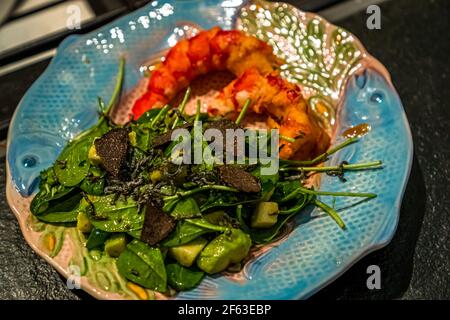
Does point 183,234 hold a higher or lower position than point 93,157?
lower

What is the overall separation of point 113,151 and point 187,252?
0.48 metres

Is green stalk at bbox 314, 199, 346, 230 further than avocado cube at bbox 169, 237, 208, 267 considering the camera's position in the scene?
Yes

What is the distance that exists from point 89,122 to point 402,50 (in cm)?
165

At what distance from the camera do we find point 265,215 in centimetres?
228

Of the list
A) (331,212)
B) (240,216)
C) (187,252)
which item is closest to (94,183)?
(187,252)

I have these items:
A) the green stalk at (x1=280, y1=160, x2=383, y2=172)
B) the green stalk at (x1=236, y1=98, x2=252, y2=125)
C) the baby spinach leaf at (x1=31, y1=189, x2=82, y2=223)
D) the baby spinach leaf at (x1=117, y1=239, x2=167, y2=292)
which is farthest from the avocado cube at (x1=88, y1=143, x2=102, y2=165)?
the green stalk at (x1=280, y1=160, x2=383, y2=172)

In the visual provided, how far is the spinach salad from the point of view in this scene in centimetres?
217

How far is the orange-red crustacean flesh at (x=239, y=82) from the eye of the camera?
255 centimetres

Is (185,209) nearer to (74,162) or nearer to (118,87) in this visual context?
(74,162)

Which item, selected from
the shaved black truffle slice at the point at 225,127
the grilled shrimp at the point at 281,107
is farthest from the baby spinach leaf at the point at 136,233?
the grilled shrimp at the point at 281,107

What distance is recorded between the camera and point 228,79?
9.58 ft

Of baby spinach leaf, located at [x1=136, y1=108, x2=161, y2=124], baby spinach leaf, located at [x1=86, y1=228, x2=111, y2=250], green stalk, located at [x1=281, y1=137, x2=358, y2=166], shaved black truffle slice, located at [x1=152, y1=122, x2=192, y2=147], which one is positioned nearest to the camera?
baby spinach leaf, located at [x1=86, y1=228, x2=111, y2=250]

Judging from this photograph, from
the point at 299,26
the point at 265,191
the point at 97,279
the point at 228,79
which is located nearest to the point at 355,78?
the point at 299,26

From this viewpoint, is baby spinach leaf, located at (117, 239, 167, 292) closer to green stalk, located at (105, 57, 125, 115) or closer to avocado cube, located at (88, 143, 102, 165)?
avocado cube, located at (88, 143, 102, 165)
